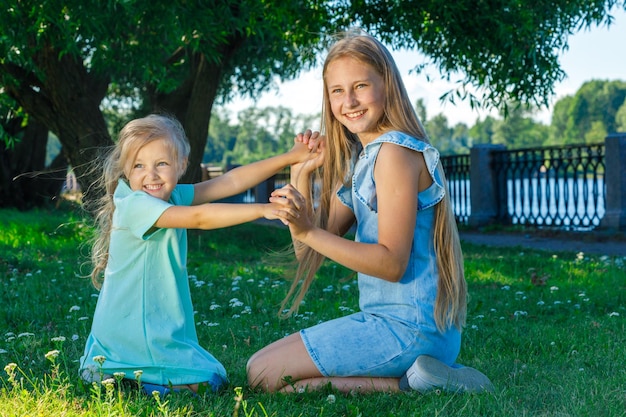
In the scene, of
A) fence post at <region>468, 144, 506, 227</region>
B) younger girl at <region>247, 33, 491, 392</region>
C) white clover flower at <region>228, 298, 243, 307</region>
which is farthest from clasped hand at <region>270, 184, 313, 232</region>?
fence post at <region>468, 144, 506, 227</region>

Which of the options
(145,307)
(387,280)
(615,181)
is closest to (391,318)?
(387,280)

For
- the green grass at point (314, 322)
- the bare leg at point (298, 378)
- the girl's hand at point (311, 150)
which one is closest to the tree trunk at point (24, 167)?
the green grass at point (314, 322)

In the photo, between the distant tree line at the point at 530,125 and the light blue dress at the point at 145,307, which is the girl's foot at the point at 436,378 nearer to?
the light blue dress at the point at 145,307

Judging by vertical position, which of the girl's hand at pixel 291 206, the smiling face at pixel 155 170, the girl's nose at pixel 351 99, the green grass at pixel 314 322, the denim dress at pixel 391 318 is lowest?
the green grass at pixel 314 322

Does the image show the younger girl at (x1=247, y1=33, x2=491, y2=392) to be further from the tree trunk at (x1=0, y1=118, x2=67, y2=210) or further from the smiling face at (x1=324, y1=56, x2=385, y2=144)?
the tree trunk at (x1=0, y1=118, x2=67, y2=210)

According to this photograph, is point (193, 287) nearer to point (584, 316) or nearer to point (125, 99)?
point (584, 316)

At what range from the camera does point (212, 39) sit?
10156 mm

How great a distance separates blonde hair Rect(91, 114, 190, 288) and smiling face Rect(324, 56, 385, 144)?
74 cm

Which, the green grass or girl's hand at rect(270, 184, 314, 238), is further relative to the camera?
the green grass

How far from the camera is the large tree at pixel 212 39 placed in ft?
32.2

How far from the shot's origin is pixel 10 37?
9.54 m

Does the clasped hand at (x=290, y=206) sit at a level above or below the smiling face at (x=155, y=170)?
below

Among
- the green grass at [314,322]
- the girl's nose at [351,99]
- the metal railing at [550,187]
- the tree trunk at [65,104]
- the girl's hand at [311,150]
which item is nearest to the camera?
the green grass at [314,322]

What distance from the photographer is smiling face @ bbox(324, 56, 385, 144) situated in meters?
3.64
